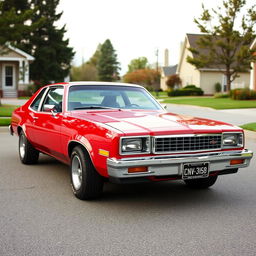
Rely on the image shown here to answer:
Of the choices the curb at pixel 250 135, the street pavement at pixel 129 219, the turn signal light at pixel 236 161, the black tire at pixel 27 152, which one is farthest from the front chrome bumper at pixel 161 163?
the curb at pixel 250 135

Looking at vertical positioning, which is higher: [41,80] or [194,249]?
[41,80]

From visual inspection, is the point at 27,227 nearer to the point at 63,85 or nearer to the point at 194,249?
the point at 194,249

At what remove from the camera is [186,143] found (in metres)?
5.14

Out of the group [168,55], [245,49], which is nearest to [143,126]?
[245,49]

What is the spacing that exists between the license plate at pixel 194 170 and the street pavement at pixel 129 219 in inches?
16.0

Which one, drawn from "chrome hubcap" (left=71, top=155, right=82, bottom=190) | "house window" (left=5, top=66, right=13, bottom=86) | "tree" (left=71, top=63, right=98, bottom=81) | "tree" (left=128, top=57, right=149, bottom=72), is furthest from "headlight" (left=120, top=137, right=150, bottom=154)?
"tree" (left=128, top=57, right=149, bottom=72)

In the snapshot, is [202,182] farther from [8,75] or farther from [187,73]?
[187,73]

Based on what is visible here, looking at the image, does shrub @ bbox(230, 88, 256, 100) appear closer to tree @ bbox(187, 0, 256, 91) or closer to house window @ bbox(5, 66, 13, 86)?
tree @ bbox(187, 0, 256, 91)

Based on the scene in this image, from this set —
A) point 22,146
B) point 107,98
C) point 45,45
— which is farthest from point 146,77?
point 107,98

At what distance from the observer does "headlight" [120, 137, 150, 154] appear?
16.1 ft

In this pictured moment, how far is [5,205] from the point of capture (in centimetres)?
530

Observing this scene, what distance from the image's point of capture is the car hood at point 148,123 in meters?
5.04

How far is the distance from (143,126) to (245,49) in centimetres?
3177

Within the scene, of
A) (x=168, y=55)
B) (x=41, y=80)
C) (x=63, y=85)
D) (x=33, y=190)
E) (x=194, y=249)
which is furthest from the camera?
(x=168, y=55)
